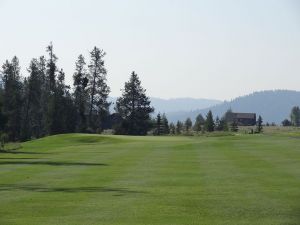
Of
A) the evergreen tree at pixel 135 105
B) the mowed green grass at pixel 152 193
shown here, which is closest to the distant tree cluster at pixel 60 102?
the evergreen tree at pixel 135 105

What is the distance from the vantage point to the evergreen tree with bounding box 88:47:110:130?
114375 millimetres

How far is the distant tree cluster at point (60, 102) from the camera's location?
101825mm

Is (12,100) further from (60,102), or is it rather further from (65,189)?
(65,189)

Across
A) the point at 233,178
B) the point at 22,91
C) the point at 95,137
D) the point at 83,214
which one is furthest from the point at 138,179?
the point at 22,91

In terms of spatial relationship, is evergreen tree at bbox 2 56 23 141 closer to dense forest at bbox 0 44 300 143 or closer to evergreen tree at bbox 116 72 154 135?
dense forest at bbox 0 44 300 143

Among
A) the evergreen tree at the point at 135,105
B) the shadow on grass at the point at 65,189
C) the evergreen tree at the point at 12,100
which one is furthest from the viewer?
the evergreen tree at the point at 135,105

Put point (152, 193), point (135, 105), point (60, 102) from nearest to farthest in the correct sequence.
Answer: point (152, 193) < point (60, 102) < point (135, 105)

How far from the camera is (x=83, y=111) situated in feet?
354

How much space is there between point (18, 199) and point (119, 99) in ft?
352

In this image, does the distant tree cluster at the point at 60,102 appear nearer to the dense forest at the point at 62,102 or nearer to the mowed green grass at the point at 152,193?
the dense forest at the point at 62,102

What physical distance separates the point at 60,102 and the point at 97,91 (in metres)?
14.9

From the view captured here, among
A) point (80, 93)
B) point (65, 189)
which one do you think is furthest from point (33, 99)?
point (65, 189)

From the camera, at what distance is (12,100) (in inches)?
4053

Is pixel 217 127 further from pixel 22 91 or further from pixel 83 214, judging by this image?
pixel 83 214
